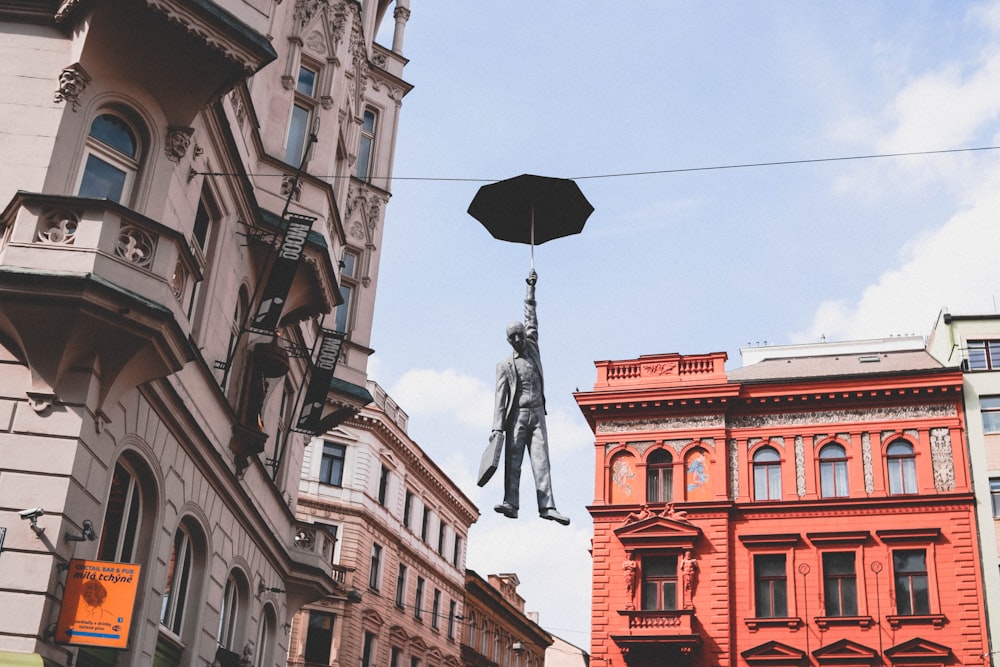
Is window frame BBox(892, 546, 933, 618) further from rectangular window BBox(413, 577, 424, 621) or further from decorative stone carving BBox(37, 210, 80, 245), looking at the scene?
decorative stone carving BBox(37, 210, 80, 245)

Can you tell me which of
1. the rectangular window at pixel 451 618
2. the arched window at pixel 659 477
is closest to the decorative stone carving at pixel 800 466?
the arched window at pixel 659 477

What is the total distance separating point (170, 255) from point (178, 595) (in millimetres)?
6428

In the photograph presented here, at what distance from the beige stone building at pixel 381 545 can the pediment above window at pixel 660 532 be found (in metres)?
10.8

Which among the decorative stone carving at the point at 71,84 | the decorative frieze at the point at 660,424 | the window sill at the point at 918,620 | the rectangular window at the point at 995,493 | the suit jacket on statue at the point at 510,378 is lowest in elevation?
the suit jacket on statue at the point at 510,378

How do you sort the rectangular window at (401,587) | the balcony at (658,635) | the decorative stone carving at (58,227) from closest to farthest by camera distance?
the decorative stone carving at (58,227)
the balcony at (658,635)
the rectangular window at (401,587)

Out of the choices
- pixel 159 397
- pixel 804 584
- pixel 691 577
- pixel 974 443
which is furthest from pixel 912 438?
pixel 159 397

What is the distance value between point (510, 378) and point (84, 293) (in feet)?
20.6

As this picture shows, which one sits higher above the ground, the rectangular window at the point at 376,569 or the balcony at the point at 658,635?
the rectangular window at the point at 376,569

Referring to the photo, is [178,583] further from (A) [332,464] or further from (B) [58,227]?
(A) [332,464]

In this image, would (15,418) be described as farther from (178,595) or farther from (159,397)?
(178,595)

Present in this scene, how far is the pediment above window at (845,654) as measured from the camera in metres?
36.5

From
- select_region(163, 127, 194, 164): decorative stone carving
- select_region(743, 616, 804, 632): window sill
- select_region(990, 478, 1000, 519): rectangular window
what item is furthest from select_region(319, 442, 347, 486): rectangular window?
select_region(163, 127, 194, 164): decorative stone carving

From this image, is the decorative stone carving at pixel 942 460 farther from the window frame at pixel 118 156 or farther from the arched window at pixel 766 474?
the window frame at pixel 118 156

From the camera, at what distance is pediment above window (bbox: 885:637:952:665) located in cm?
3591
